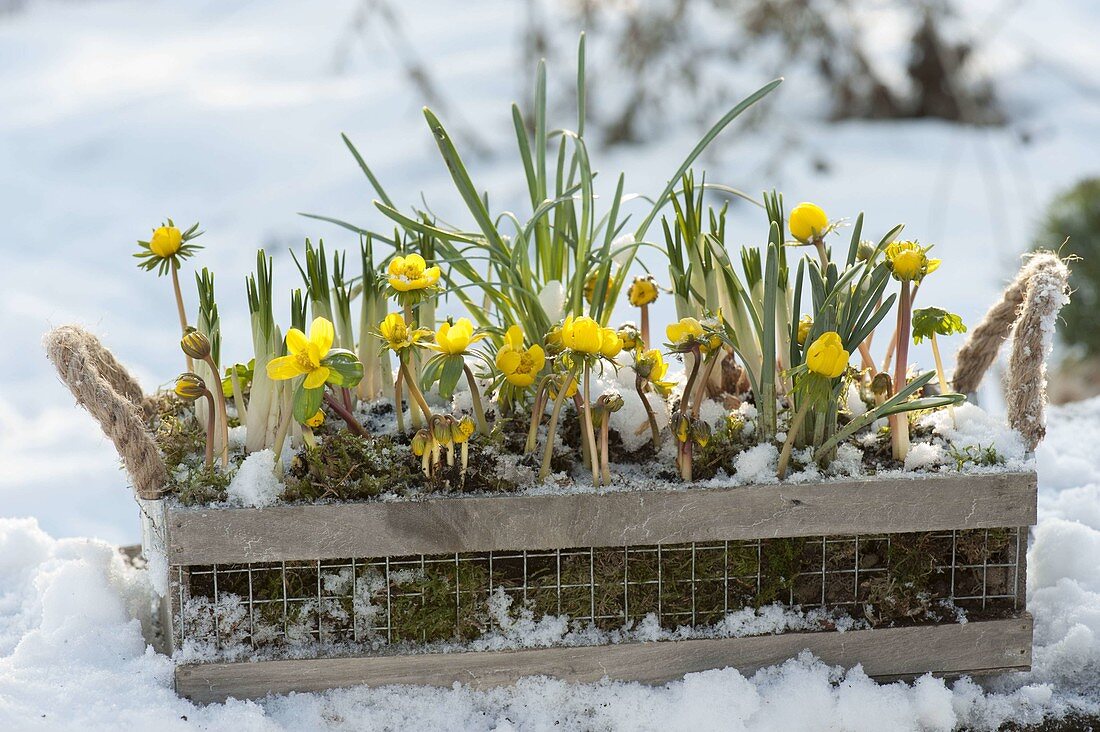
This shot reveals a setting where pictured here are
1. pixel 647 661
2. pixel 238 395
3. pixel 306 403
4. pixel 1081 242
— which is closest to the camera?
pixel 306 403

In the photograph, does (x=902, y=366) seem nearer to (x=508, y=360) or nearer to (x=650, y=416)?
(x=650, y=416)

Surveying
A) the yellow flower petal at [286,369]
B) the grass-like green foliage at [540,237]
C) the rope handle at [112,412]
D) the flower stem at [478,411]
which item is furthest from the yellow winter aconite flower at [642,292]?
the rope handle at [112,412]

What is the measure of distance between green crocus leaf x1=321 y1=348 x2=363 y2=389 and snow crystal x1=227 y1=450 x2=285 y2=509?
132 millimetres

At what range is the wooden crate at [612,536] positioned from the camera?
3.34 feet

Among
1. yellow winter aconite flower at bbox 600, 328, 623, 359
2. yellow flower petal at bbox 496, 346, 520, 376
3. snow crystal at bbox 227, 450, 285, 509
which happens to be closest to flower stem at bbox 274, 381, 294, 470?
snow crystal at bbox 227, 450, 285, 509

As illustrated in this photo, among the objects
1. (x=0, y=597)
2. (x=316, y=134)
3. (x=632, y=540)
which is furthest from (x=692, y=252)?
(x=316, y=134)

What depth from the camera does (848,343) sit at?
109 centimetres

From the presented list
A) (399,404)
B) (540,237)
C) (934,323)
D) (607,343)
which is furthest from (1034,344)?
(399,404)

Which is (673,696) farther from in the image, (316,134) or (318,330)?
(316,134)

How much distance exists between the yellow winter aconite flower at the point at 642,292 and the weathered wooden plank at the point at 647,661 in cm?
42

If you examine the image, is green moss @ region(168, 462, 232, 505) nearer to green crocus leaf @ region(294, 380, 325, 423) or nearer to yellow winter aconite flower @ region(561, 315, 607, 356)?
green crocus leaf @ region(294, 380, 325, 423)

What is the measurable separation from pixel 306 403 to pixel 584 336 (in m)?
0.26

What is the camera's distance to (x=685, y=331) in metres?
1.07

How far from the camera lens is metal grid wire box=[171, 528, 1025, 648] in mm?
1062
